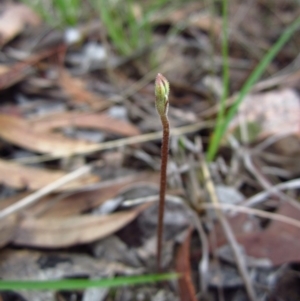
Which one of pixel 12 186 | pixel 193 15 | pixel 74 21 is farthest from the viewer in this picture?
pixel 193 15

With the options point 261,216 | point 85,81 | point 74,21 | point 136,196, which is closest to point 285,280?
point 261,216

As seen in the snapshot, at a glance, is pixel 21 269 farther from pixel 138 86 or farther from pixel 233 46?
pixel 233 46

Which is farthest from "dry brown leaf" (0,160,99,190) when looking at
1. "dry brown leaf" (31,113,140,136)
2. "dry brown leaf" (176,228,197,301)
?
"dry brown leaf" (176,228,197,301)

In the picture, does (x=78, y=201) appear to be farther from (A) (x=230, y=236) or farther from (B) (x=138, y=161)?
(A) (x=230, y=236)

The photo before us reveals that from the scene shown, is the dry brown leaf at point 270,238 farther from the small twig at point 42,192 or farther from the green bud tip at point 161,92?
the green bud tip at point 161,92

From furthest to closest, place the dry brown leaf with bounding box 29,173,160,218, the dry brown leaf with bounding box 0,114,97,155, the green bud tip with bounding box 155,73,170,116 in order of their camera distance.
Result: the dry brown leaf with bounding box 0,114,97,155 → the dry brown leaf with bounding box 29,173,160,218 → the green bud tip with bounding box 155,73,170,116

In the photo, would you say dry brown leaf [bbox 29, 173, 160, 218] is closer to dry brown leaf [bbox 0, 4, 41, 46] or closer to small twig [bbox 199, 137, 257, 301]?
small twig [bbox 199, 137, 257, 301]

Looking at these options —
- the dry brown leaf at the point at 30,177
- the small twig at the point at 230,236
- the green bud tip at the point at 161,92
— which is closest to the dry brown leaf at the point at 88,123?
the dry brown leaf at the point at 30,177
